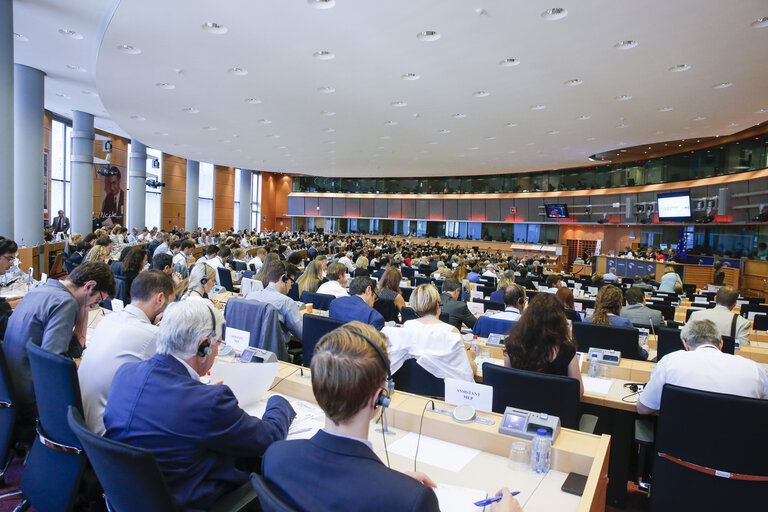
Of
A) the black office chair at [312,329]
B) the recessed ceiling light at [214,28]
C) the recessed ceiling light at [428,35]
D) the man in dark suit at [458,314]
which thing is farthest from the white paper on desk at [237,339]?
the recessed ceiling light at [428,35]

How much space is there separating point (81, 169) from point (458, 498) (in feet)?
51.4

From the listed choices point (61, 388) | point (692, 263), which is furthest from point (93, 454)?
point (692, 263)

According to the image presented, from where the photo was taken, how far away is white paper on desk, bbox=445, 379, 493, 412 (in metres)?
2.39

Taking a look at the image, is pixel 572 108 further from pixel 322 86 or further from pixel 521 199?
pixel 521 199

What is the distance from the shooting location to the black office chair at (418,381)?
3299mm

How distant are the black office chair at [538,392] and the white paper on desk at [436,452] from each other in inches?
20.9

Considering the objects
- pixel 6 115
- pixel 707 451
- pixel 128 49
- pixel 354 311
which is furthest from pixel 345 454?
pixel 6 115

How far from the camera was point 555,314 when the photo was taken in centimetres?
306

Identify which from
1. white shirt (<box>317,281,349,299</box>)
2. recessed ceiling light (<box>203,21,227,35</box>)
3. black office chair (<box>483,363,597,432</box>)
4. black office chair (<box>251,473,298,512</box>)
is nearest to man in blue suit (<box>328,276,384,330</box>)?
white shirt (<box>317,281,349,299</box>)

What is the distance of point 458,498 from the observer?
5.92 ft

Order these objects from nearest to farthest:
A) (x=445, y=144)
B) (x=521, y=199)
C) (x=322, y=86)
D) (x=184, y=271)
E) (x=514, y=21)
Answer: (x=514, y=21)
(x=184, y=271)
(x=322, y=86)
(x=445, y=144)
(x=521, y=199)

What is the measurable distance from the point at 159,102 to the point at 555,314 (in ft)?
34.4

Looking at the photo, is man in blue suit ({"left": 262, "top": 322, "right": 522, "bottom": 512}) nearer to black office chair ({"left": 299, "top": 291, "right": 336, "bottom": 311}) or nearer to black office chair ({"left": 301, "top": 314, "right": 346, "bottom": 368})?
black office chair ({"left": 301, "top": 314, "right": 346, "bottom": 368})

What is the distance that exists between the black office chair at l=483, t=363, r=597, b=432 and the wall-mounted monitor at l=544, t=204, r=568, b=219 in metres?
22.0
